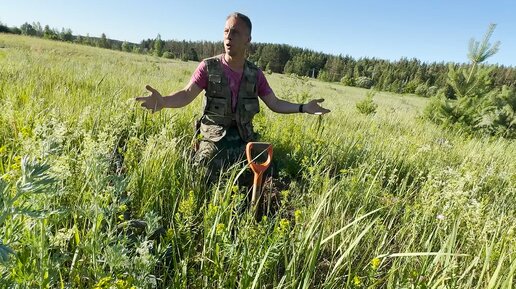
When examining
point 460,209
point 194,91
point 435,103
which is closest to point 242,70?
point 194,91

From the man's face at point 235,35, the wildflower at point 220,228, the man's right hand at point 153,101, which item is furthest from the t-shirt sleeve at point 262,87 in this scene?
the wildflower at point 220,228

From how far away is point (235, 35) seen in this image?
106 inches

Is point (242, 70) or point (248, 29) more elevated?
point (248, 29)

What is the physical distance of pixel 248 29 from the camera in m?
2.75

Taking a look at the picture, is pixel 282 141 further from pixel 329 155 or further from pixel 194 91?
pixel 194 91

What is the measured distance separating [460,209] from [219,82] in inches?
80.2

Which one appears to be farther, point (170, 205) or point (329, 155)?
point (329, 155)

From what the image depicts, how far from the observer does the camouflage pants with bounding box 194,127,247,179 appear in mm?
2551

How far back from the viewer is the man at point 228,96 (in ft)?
8.83

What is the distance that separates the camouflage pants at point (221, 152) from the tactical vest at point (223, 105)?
5 cm

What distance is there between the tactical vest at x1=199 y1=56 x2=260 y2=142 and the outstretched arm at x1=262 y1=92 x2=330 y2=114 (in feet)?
0.74

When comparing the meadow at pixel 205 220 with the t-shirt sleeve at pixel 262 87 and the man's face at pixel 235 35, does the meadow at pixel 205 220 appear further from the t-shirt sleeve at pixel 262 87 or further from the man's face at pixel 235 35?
the man's face at pixel 235 35

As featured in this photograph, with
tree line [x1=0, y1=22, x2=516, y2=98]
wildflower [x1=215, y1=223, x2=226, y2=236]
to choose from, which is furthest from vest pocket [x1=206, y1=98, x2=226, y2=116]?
tree line [x1=0, y1=22, x2=516, y2=98]

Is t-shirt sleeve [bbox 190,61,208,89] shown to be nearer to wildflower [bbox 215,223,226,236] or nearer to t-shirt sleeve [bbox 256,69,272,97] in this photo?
t-shirt sleeve [bbox 256,69,272,97]
